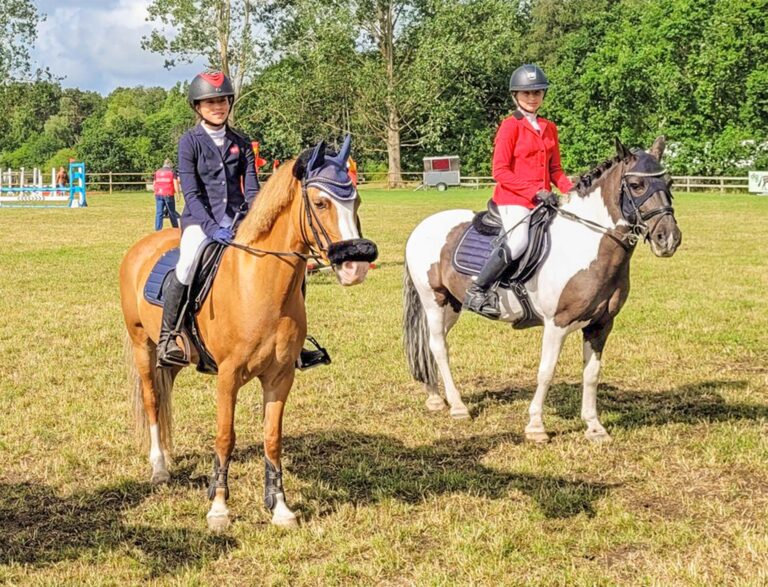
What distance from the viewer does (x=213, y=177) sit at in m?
5.73

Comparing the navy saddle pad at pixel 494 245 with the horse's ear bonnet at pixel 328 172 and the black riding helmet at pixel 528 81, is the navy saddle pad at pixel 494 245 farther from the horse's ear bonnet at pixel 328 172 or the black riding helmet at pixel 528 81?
the horse's ear bonnet at pixel 328 172

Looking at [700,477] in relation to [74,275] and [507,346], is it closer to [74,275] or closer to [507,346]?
[507,346]

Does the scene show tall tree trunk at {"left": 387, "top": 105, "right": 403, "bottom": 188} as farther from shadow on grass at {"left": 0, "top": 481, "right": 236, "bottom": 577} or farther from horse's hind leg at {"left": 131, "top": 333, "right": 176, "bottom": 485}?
shadow on grass at {"left": 0, "top": 481, "right": 236, "bottom": 577}

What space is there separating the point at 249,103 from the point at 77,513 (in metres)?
58.4

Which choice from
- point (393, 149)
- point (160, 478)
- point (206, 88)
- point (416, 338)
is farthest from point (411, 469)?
point (393, 149)

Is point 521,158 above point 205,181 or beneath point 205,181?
above

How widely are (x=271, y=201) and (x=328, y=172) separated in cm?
56

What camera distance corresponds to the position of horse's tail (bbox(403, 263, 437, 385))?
27.5 feet

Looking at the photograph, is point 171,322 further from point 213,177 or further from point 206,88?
point 206,88

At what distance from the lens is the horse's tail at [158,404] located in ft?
21.4

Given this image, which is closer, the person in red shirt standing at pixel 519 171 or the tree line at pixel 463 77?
the person in red shirt standing at pixel 519 171

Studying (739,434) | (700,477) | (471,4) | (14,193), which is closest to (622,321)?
(739,434)

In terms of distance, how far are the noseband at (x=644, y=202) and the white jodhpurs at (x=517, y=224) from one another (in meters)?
0.84

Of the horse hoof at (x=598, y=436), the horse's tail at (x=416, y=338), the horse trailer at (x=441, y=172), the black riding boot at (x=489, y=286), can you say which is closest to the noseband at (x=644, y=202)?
the black riding boot at (x=489, y=286)
